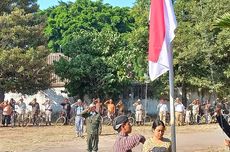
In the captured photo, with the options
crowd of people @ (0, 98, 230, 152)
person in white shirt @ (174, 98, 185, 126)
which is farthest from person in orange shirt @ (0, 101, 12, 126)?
person in white shirt @ (174, 98, 185, 126)

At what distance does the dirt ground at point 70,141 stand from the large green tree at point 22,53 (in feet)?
20.4

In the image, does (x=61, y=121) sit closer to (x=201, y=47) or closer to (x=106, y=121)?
(x=106, y=121)

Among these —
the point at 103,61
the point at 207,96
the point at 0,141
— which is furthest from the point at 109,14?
the point at 0,141

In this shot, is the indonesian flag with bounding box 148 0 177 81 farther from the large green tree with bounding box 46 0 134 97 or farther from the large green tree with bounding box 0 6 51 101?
the large green tree with bounding box 46 0 134 97

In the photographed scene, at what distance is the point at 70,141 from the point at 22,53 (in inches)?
528

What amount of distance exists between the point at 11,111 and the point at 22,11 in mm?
7625

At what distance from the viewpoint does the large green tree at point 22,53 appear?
33469mm

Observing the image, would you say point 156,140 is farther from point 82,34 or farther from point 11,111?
point 82,34

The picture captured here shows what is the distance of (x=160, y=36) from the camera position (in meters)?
7.73

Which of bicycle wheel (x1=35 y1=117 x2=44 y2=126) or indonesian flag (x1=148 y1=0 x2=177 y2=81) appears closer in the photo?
indonesian flag (x1=148 y1=0 x2=177 y2=81)

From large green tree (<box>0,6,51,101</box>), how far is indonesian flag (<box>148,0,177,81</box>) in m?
26.0

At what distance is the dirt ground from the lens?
63.0ft

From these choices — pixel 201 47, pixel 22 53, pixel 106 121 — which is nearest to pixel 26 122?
pixel 106 121

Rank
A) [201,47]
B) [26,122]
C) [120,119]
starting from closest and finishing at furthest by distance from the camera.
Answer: [120,119], [26,122], [201,47]
